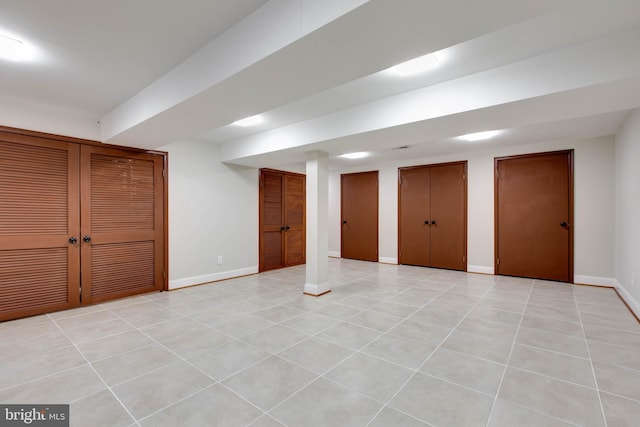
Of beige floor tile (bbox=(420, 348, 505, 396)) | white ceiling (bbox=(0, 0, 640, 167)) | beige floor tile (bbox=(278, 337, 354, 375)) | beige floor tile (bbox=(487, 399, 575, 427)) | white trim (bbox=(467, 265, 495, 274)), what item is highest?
white ceiling (bbox=(0, 0, 640, 167))

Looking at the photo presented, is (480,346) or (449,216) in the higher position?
(449,216)

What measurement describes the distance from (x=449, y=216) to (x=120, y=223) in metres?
5.83

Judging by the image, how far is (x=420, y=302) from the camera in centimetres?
382

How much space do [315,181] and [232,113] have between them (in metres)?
1.82

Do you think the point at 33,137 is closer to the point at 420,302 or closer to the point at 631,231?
the point at 420,302

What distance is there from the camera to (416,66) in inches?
93.4

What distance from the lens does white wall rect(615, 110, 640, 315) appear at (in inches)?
129

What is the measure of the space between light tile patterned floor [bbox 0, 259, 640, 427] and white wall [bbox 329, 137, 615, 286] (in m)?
0.87

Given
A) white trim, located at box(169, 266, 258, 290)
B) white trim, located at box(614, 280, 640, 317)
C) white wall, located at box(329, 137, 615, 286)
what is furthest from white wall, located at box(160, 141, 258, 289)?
white trim, located at box(614, 280, 640, 317)

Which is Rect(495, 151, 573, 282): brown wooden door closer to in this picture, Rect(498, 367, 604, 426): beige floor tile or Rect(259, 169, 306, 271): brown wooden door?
Rect(498, 367, 604, 426): beige floor tile

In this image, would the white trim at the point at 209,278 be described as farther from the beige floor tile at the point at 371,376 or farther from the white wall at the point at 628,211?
the white wall at the point at 628,211

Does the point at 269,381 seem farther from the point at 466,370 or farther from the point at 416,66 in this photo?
the point at 416,66

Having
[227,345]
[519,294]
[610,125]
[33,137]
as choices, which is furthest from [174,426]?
[610,125]

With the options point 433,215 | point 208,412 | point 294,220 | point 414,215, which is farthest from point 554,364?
point 294,220
